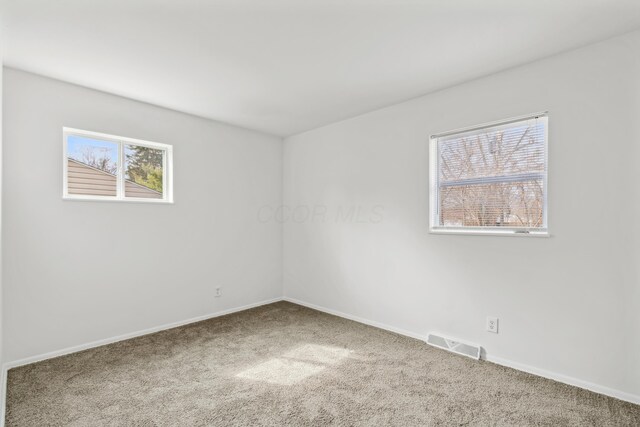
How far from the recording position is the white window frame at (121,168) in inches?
112

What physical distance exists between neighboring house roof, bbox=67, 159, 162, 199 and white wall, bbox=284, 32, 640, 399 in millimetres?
2232

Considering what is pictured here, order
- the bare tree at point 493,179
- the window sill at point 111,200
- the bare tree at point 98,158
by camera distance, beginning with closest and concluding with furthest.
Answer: the bare tree at point 493,179 < the window sill at point 111,200 < the bare tree at point 98,158

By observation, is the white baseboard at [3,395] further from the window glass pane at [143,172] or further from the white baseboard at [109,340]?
the window glass pane at [143,172]

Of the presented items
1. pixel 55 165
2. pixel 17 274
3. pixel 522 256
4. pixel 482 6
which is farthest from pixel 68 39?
pixel 522 256

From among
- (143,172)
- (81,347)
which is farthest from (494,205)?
(81,347)

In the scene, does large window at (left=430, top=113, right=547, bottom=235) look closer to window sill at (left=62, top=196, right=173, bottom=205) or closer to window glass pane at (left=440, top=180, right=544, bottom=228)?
window glass pane at (left=440, top=180, right=544, bottom=228)

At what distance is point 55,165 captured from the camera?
2764 millimetres

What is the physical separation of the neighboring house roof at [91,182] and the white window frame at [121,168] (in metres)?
0.03

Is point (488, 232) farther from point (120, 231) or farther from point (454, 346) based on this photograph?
point (120, 231)

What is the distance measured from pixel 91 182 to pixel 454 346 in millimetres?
3656

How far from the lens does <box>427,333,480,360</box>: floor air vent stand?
2758mm

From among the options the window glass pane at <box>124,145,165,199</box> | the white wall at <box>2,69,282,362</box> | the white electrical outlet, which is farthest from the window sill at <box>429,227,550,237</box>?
the window glass pane at <box>124,145,165,199</box>

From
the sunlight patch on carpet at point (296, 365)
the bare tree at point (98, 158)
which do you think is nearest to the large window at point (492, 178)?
the sunlight patch on carpet at point (296, 365)

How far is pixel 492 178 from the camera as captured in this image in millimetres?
2766
